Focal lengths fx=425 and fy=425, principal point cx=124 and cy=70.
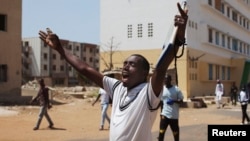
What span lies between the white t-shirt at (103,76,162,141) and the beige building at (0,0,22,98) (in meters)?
24.1

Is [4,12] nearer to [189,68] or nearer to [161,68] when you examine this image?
[189,68]

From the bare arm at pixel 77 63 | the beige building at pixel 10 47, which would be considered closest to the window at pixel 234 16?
the beige building at pixel 10 47

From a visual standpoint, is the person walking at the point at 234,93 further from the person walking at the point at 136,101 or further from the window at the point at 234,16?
the person walking at the point at 136,101

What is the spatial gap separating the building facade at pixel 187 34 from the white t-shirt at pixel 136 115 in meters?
28.5

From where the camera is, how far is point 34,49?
3022 inches

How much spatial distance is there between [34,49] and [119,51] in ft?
134

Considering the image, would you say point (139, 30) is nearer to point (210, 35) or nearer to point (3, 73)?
point (210, 35)

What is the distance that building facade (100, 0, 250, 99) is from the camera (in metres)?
35.4

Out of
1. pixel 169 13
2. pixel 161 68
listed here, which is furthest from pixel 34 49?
A: pixel 161 68

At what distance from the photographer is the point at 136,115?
332cm

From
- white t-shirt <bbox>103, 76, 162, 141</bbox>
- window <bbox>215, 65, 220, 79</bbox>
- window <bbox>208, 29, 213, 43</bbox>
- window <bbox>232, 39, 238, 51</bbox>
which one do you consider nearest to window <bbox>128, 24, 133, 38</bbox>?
window <bbox>208, 29, 213, 43</bbox>

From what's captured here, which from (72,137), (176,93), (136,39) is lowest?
(72,137)

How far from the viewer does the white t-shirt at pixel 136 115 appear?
3318mm

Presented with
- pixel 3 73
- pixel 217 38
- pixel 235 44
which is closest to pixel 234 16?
pixel 235 44
